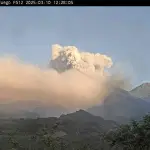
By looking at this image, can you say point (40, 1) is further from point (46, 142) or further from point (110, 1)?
point (46, 142)

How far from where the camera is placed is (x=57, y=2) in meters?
5.53

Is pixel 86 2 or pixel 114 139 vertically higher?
pixel 86 2

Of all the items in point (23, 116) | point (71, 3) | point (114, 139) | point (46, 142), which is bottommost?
point (23, 116)

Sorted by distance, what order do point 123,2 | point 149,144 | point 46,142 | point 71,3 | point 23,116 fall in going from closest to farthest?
1. point 123,2
2. point 71,3
3. point 149,144
4. point 46,142
5. point 23,116

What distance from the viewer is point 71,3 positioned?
5.43m

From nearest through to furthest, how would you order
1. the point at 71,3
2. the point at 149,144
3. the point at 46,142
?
the point at 71,3, the point at 149,144, the point at 46,142

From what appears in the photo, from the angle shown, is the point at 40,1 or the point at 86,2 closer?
the point at 86,2

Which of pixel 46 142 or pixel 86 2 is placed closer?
pixel 86 2

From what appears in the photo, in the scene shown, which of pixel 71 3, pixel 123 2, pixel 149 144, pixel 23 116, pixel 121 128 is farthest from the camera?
pixel 23 116

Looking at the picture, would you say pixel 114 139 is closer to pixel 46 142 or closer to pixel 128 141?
pixel 128 141

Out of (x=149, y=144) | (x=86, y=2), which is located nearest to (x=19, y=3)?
(x=86, y=2)

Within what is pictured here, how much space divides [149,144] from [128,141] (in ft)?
3.98

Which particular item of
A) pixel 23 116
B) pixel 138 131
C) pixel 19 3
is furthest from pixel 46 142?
pixel 23 116

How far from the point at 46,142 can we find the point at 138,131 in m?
6.86
